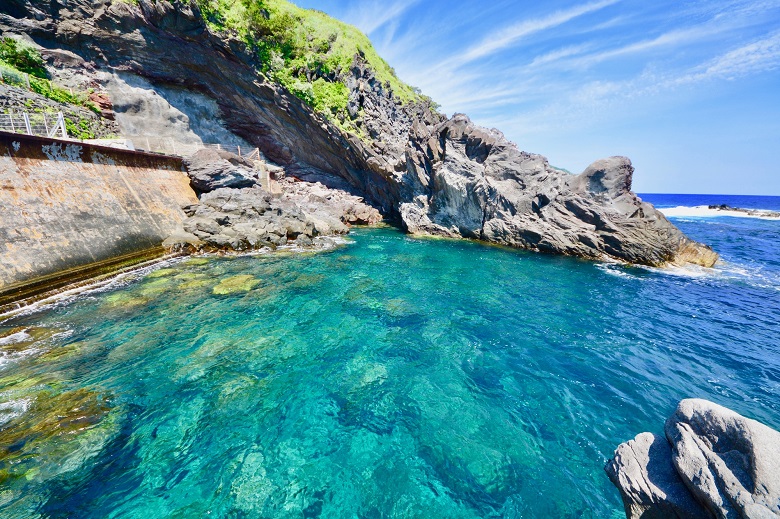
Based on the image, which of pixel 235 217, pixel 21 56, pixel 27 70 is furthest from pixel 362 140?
pixel 21 56

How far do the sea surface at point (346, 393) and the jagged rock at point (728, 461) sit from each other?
2364 mm

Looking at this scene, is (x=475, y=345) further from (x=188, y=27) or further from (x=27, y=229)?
(x=188, y=27)

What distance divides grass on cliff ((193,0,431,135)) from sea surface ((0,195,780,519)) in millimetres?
23674

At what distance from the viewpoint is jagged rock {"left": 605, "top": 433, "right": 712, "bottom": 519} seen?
9.71 feet

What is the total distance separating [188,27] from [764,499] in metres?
37.0

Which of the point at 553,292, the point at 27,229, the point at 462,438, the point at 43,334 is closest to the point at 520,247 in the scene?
the point at 553,292

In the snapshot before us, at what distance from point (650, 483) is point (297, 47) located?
3847 cm

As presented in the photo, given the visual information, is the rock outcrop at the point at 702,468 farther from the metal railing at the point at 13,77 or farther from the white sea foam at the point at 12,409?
the metal railing at the point at 13,77

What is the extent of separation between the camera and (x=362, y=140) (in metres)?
30.9

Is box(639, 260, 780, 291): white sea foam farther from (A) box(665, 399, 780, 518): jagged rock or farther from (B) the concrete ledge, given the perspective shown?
(B) the concrete ledge

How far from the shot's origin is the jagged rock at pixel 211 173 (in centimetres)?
2027

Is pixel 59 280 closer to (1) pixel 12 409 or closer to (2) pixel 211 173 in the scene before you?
(1) pixel 12 409

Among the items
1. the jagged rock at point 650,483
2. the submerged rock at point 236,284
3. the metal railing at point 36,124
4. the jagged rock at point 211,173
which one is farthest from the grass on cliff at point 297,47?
the jagged rock at point 650,483

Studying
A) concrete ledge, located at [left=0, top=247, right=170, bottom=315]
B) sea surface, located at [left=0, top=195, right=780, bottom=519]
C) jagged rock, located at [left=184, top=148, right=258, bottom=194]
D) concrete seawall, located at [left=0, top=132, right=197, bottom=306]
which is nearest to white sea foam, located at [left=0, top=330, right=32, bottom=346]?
sea surface, located at [left=0, top=195, right=780, bottom=519]
